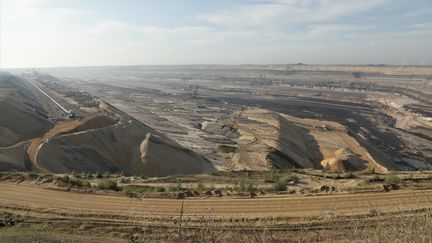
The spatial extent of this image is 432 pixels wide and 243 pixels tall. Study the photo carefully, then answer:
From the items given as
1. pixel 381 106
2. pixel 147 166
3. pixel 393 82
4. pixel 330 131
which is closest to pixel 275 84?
pixel 393 82

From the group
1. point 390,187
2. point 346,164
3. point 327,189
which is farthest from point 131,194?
point 346,164

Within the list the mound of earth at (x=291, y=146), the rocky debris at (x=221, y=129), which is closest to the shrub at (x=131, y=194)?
the mound of earth at (x=291, y=146)

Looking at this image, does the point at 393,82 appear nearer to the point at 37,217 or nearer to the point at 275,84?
the point at 275,84

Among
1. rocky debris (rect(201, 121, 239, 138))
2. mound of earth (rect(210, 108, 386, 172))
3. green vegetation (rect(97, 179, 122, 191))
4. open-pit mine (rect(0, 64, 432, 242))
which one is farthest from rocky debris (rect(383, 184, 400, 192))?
rocky debris (rect(201, 121, 239, 138))

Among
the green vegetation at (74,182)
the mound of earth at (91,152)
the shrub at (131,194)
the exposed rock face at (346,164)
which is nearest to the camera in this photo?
the shrub at (131,194)

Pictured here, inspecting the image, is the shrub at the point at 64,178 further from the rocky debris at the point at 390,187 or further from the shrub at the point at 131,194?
the rocky debris at the point at 390,187

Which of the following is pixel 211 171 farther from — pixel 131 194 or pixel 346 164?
pixel 131 194
